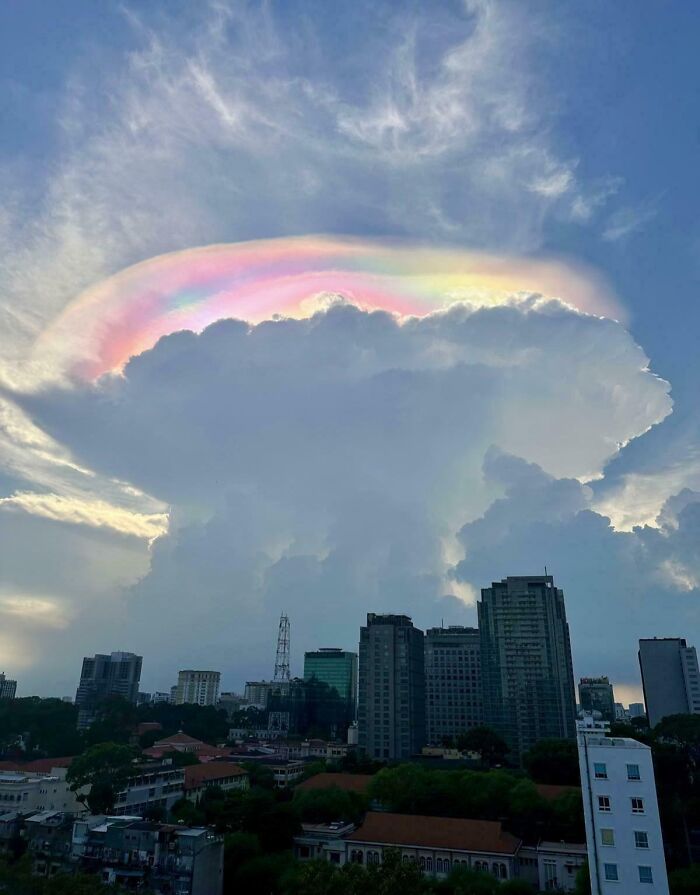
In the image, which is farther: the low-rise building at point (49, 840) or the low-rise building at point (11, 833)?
the low-rise building at point (11, 833)

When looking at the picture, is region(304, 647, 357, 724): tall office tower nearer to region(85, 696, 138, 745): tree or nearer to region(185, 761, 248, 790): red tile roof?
region(85, 696, 138, 745): tree

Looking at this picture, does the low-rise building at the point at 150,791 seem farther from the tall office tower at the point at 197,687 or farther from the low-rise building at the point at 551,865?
the tall office tower at the point at 197,687

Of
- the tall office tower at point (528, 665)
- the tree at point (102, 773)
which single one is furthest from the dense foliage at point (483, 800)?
the tall office tower at point (528, 665)

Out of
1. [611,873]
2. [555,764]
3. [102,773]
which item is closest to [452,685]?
[555,764]

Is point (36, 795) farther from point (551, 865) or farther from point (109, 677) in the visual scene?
point (109, 677)

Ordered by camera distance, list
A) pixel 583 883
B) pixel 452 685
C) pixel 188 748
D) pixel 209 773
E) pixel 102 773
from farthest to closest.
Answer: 1. pixel 452 685
2. pixel 188 748
3. pixel 209 773
4. pixel 102 773
5. pixel 583 883

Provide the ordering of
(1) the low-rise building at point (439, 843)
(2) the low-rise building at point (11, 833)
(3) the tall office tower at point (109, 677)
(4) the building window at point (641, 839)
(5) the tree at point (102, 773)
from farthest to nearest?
(3) the tall office tower at point (109, 677), (5) the tree at point (102, 773), (2) the low-rise building at point (11, 833), (1) the low-rise building at point (439, 843), (4) the building window at point (641, 839)

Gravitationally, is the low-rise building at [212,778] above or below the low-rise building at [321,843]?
above

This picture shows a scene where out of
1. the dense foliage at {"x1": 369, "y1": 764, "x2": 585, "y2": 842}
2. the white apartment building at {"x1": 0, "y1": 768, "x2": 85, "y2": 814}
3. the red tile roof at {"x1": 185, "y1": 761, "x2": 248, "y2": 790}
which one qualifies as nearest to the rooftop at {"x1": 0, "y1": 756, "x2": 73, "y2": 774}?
the white apartment building at {"x1": 0, "y1": 768, "x2": 85, "y2": 814}
